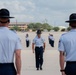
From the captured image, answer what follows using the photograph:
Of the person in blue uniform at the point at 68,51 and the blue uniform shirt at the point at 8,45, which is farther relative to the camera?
the person in blue uniform at the point at 68,51

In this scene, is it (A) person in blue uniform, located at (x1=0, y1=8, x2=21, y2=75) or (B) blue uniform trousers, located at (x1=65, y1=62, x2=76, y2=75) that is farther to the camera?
(B) blue uniform trousers, located at (x1=65, y1=62, x2=76, y2=75)

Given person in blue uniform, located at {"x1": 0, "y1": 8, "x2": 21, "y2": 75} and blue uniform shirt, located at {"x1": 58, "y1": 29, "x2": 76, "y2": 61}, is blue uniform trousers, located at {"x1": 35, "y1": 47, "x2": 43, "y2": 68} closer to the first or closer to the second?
blue uniform shirt, located at {"x1": 58, "y1": 29, "x2": 76, "y2": 61}

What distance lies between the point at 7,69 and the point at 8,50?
0.29m

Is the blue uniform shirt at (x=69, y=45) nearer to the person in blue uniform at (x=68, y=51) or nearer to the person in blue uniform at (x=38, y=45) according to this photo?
the person in blue uniform at (x=68, y=51)

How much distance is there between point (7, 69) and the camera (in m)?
6.18

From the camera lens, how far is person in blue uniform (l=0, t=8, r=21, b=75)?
614 centimetres

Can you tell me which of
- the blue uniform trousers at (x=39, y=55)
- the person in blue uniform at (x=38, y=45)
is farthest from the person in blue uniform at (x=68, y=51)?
the blue uniform trousers at (x=39, y=55)

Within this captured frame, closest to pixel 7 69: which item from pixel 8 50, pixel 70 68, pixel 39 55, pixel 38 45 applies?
pixel 8 50

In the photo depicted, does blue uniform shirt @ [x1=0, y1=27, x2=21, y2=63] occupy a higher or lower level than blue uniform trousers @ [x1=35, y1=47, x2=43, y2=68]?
higher

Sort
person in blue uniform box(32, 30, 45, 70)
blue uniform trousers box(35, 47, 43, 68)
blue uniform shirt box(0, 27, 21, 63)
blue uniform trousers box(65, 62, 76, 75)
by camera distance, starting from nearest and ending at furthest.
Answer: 1. blue uniform shirt box(0, 27, 21, 63)
2. blue uniform trousers box(65, 62, 76, 75)
3. person in blue uniform box(32, 30, 45, 70)
4. blue uniform trousers box(35, 47, 43, 68)

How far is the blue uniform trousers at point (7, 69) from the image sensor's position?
6168 millimetres

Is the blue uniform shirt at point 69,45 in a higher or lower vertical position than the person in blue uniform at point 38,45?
higher

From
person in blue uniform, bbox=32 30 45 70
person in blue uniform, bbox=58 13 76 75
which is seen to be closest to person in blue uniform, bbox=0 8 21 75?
person in blue uniform, bbox=58 13 76 75

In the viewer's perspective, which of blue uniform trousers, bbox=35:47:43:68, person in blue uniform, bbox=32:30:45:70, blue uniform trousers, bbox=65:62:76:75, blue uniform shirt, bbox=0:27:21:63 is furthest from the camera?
blue uniform trousers, bbox=35:47:43:68
